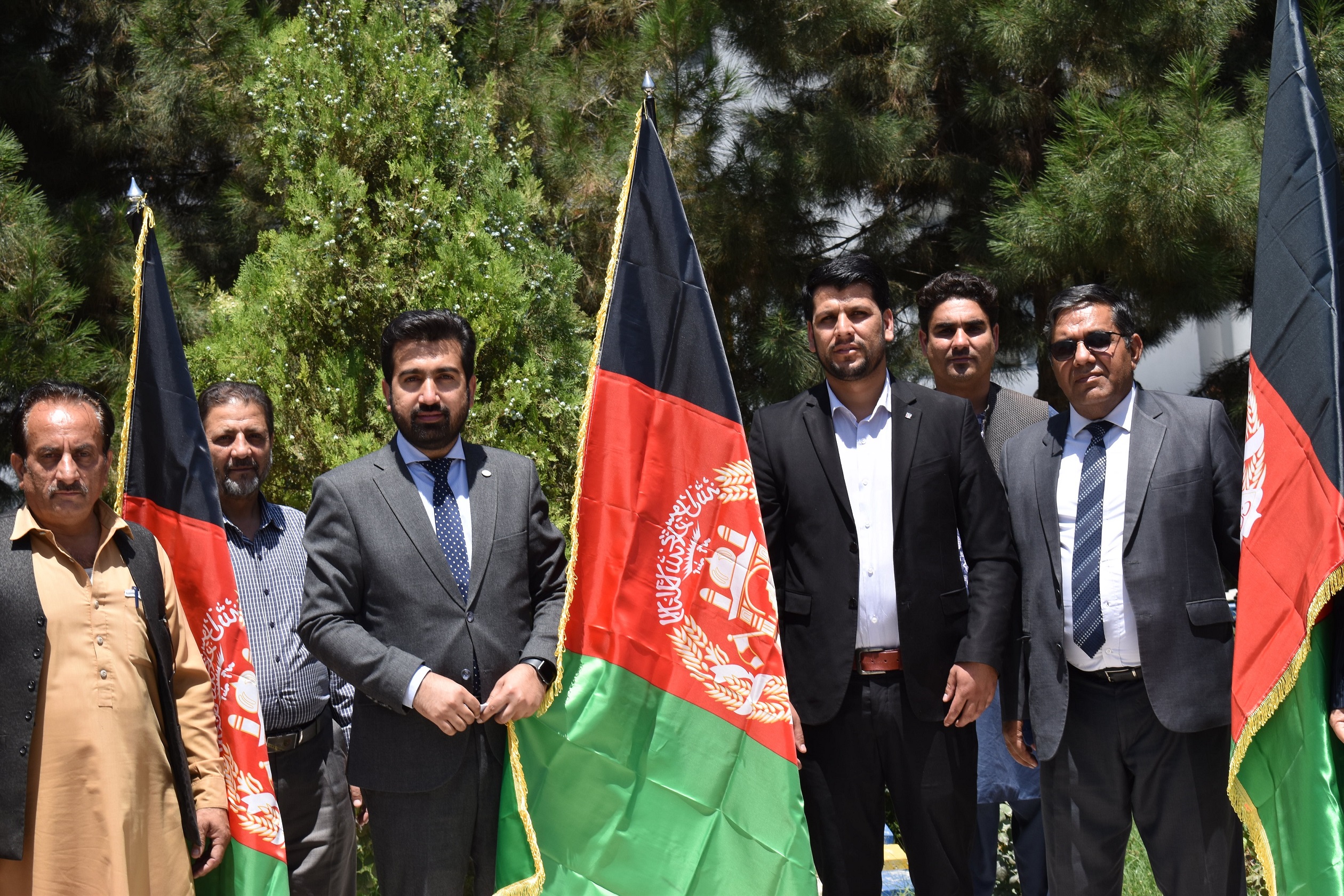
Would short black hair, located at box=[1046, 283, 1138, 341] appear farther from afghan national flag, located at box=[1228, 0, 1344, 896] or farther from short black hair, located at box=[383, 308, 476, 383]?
short black hair, located at box=[383, 308, 476, 383]

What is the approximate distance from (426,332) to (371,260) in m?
1.90

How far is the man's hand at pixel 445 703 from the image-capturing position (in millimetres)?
2664

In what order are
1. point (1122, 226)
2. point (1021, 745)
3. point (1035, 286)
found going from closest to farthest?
point (1021, 745)
point (1122, 226)
point (1035, 286)

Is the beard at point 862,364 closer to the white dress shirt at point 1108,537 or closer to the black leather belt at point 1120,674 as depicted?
A: the white dress shirt at point 1108,537

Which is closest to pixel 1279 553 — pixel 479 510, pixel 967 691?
pixel 967 691

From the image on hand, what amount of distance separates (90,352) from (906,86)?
176 inches

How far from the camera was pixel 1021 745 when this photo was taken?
3.32 meters

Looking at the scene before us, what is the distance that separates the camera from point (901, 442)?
10.5ft

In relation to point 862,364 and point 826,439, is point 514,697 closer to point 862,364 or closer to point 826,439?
point 826,439

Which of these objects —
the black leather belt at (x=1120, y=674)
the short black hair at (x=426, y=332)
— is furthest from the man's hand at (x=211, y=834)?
the black leather belt at (x=1120, y=674)

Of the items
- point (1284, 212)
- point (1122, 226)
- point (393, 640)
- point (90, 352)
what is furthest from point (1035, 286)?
point (90, 352)

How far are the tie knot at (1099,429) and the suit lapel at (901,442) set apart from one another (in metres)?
0.49

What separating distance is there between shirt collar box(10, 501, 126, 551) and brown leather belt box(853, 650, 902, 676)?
1.83 metres

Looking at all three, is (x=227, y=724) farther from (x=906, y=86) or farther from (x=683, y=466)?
(x=906, y=86)
